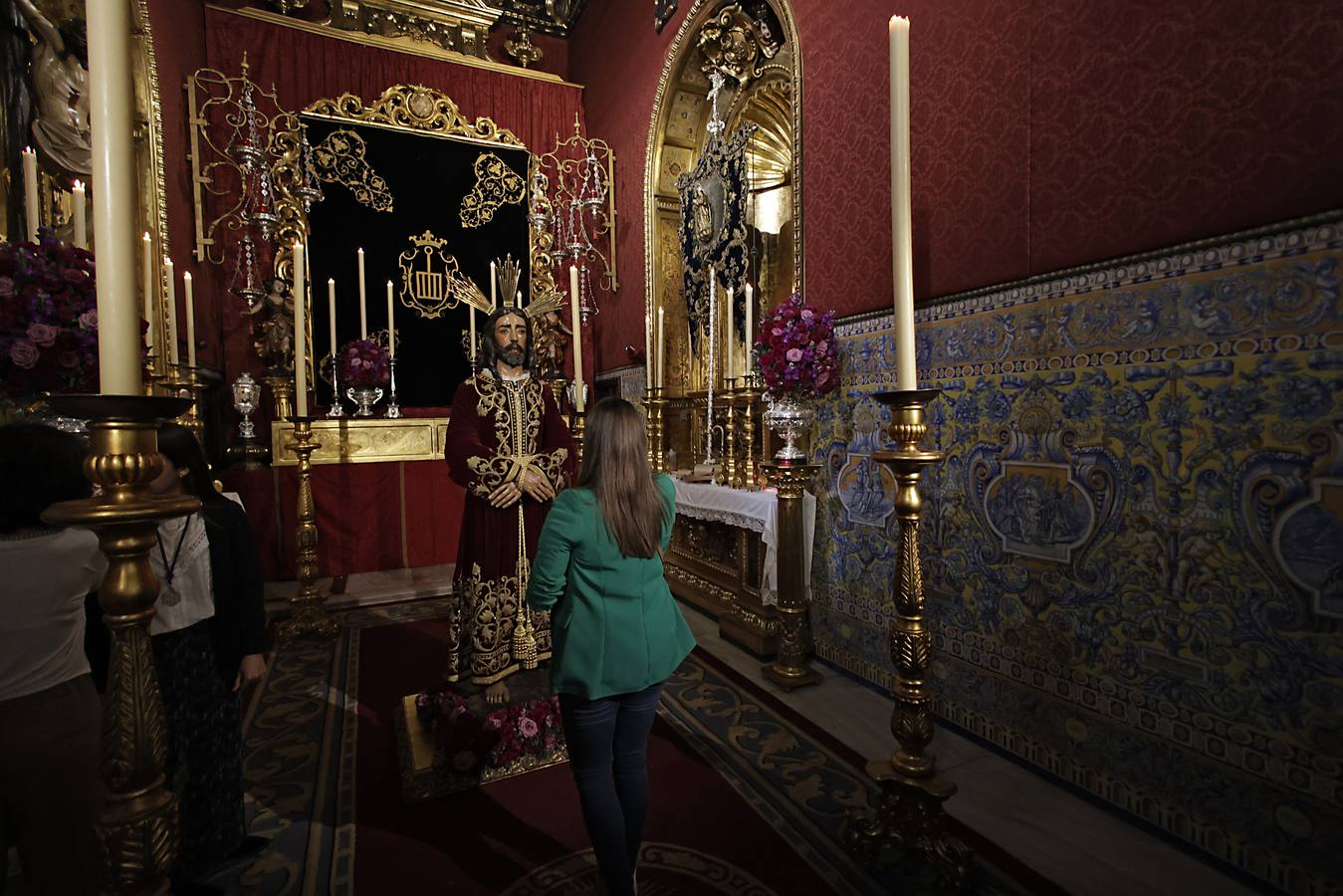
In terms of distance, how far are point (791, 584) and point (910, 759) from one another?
157cm

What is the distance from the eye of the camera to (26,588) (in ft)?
4.83

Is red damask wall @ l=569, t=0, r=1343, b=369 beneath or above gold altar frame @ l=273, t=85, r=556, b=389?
beneath

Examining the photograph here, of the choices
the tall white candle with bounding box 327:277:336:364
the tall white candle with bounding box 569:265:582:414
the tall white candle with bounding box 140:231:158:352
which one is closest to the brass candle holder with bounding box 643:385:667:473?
the tall white candle with bounding box 569:265:582:414

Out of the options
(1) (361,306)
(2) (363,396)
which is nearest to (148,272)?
(2) (363,396)

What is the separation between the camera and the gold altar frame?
6.47 meters

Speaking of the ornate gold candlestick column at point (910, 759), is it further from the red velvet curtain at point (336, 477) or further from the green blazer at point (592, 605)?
the red velvet curtain at point (336, 477)

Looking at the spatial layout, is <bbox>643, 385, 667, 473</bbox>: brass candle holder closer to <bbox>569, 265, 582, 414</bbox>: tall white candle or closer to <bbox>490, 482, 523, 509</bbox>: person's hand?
<bbox>569, 265, 582, 414</bbox>: tall white candle

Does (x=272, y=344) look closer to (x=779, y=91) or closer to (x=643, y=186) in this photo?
(x=643, y=186)

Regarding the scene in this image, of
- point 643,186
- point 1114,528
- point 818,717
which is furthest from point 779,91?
point 818,717

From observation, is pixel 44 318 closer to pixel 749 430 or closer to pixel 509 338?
pixel 509 338

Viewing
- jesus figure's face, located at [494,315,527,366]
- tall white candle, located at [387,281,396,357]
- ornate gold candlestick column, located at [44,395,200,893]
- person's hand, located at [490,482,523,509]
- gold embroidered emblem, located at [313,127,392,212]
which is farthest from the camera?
gold embroidered emblem, located at [313,127,392,212]

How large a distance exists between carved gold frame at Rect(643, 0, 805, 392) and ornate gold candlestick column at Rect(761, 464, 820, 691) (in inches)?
55.8

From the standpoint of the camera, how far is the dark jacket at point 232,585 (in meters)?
2.16

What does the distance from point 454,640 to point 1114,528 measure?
3.06 m
